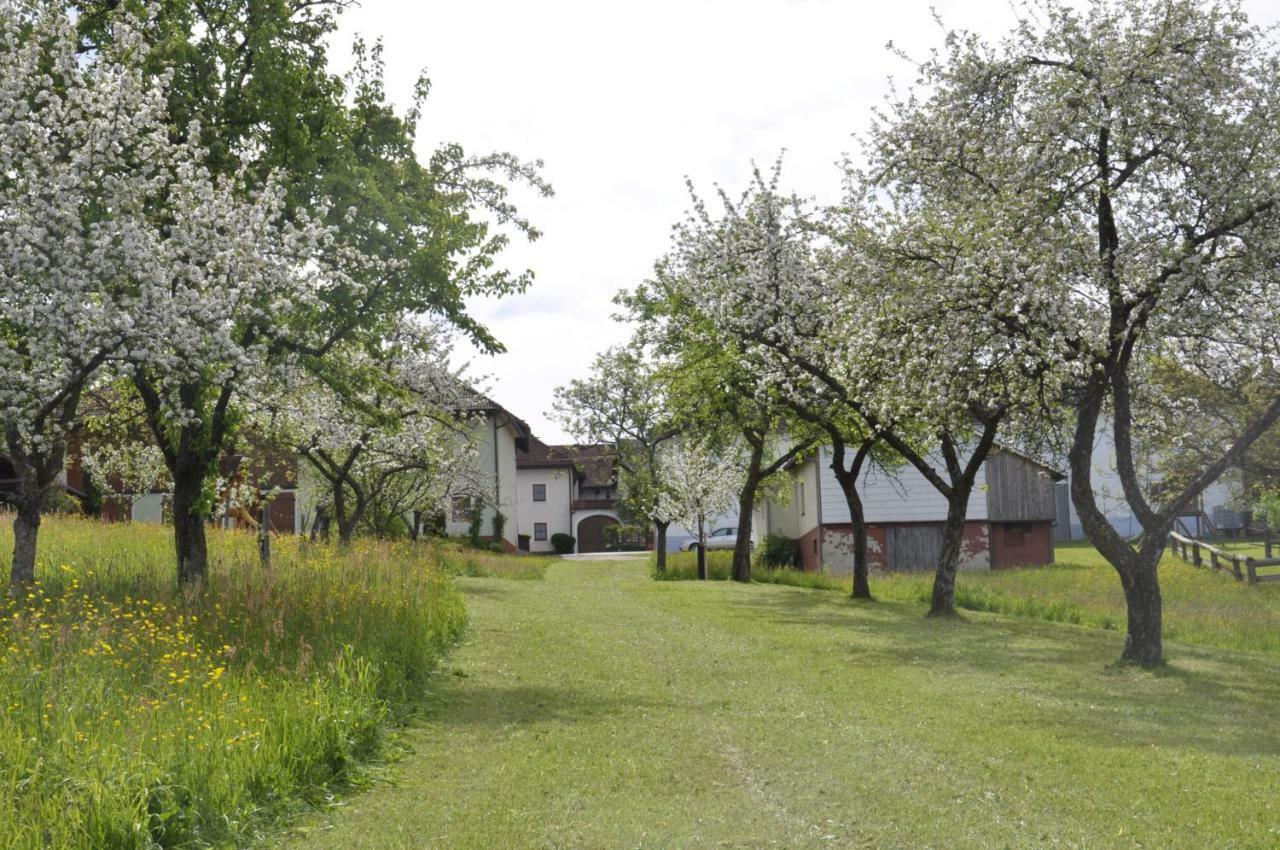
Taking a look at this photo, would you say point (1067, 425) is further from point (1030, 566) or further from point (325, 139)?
point (1030, 566)

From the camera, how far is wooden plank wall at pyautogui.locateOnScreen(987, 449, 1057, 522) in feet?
151

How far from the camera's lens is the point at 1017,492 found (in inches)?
1818

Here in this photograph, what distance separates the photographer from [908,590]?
29.7 m

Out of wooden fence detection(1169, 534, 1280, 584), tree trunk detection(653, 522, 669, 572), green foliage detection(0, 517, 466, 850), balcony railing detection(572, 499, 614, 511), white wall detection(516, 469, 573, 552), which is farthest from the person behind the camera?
balcony railing detection(572, 499, 614, 511)

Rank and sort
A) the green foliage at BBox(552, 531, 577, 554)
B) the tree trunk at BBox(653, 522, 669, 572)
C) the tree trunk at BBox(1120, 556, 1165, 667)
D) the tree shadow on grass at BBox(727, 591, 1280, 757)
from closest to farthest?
1. the tree shadow on grass at BBox(727, 591, 1280, 757)
2. the tree trunk at BBox(1120, 556, 1165, 667)
3. the tree trunk at BBox(653, 522, 669, 572)
4. the green foliage at BBox(552, 531, 577, 554)

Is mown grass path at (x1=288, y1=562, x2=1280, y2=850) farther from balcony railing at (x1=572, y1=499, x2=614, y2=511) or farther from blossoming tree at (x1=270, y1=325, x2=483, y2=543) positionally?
balcony railing at (x1=572, y1=499, x2=614, y2=511)

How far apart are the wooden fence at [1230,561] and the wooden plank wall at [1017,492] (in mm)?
4808

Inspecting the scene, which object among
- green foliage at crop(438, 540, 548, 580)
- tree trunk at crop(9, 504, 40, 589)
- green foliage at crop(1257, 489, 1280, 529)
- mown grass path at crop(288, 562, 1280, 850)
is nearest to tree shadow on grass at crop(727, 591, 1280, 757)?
mown grass path at crop(288, 562, 1280, 850)

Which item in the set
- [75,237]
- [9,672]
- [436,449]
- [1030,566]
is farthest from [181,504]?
[1030,566]

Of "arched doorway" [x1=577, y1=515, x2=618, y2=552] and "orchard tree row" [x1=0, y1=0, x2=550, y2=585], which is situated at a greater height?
"orchard tree row" [x1=0, y1=0, x2=550, y2=585]

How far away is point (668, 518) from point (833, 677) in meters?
30.9

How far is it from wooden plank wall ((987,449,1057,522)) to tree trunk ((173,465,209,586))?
117 feet

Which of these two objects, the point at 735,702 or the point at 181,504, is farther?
the point at 181,504

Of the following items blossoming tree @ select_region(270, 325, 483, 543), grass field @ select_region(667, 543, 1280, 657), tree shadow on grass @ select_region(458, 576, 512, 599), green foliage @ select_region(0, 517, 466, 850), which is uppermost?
blossoming tree @ select_region(270, 325, 483, 543)
